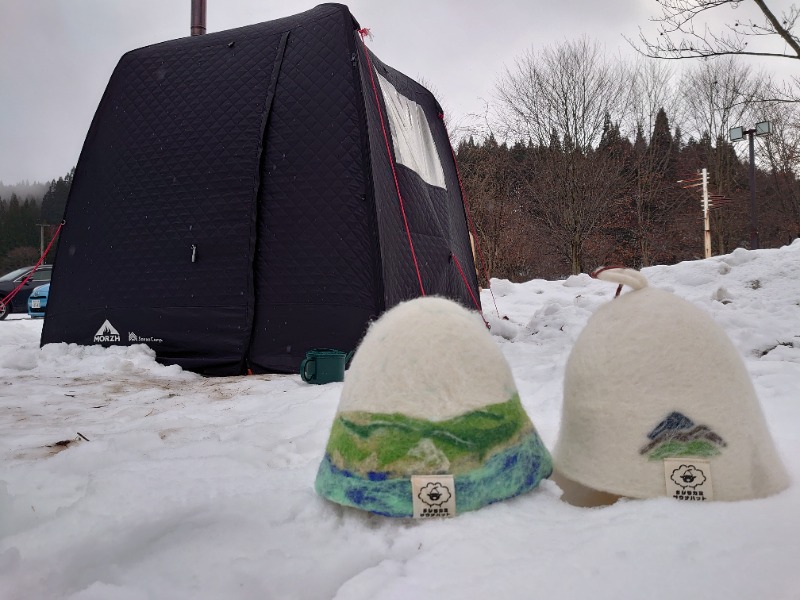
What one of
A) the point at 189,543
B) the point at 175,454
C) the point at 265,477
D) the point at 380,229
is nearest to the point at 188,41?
the point at 380,229

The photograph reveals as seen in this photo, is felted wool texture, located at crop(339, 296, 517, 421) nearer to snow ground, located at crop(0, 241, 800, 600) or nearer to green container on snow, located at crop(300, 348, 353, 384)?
snow ground, located at crop(0, 241, 800, 600)

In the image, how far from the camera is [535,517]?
98cm

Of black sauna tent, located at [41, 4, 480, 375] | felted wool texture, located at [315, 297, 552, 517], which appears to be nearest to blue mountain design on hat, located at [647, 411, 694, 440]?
felted wool texture, located at [315, 297, 552, 517]

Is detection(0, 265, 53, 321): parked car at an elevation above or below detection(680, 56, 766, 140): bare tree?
below

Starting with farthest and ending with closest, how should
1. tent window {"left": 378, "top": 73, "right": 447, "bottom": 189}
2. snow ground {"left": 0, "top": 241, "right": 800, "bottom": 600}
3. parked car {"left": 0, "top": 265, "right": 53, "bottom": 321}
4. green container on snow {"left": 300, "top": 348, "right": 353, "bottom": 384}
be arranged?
parked car {"left": 0, "top": 265, "right": 53, "bottom": 321}
tent window {"left": 378, "top": 73, "right": 447, "bottom": 189}
green container on snow {"left": 300, "top": 348, "right": 353, "bottom": 384}
snow ground {"left": 0, "top": 241, "right": 800, "bottom": 600}

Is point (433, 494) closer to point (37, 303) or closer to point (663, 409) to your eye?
point (663, 409)

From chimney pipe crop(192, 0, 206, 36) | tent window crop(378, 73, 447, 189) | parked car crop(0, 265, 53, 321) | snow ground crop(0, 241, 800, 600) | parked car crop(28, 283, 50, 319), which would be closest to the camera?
snow ground crop(0, 241, 800, 600)

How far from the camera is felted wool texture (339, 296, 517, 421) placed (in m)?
1.01

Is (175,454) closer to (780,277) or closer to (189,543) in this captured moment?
(189,543)

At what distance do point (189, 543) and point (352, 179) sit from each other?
2416 millimetres

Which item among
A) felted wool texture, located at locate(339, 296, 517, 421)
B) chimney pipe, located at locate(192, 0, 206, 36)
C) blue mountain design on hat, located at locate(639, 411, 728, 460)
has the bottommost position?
blue mountain design on hat, located at locate(639, 411, 728, 460)

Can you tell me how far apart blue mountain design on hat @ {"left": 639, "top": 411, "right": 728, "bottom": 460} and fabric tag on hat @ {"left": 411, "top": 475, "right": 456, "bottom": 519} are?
0.36 meters

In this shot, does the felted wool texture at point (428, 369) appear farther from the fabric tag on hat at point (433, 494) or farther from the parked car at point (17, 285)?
the parked car at point (17, 285)

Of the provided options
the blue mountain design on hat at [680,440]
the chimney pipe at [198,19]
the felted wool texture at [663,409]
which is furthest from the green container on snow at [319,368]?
the chimney pipe at [198,19]
